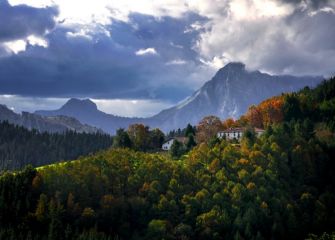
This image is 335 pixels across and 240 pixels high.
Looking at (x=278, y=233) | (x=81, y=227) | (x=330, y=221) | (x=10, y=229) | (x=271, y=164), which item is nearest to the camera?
(x=10, y=229)

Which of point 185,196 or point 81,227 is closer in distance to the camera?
point 81,227

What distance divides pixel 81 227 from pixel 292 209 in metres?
60.5

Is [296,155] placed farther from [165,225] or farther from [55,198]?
[55,198]

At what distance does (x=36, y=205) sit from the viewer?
13000 centimetres

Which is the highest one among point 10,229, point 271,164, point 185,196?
point 271,164

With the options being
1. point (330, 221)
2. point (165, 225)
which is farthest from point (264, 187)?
point (165, 225)

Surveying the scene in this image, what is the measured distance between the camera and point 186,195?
146 m

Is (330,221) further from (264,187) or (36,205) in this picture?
(36,205)

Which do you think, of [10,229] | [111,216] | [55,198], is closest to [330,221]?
[111,216]

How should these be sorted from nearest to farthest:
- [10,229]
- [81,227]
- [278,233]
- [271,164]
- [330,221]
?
[10,229] < [81,227] < [278,233] < [330,221] < [271,164]

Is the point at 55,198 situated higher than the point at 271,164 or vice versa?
the point at 271,164

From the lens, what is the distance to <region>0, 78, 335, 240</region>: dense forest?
419 ft

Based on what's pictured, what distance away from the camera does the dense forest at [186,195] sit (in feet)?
419

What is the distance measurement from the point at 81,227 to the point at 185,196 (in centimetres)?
3319
